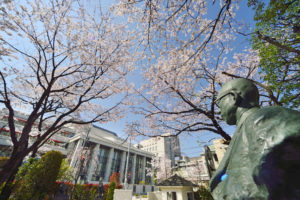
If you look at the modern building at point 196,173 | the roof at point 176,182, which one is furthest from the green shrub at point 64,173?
the modern building at point 196,173

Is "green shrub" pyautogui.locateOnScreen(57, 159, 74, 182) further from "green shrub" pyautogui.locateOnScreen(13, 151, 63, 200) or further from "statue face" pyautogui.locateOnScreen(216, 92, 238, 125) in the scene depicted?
"statue face" pyautogui.locateOnScreen(216, 92, 238, 125)

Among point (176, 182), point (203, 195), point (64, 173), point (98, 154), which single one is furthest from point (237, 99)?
point (98, 154)

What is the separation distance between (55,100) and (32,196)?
5.55m

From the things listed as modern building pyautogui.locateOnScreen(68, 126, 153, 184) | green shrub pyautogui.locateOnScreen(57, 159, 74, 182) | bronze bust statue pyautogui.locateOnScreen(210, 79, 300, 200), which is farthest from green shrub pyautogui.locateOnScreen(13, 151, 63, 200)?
modern building pyautogui.locateOnScreen(68, 126, 153, 184)

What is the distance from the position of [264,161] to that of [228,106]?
28.3 inches

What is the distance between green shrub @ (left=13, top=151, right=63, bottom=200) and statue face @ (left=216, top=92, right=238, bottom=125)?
32.9 ft

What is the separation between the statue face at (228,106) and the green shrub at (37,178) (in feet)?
32.9

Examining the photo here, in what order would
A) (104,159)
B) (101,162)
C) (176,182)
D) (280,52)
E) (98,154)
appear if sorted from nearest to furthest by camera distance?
(280,52) < (176,182) < (98,154) < (101,162) < (104,159)

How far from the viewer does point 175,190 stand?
30.4ft

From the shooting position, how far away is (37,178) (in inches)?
269

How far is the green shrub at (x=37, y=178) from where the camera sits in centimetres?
649

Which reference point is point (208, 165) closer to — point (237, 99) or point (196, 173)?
point (237, 99)

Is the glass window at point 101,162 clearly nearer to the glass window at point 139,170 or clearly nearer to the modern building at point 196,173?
the glass window at point 139,170

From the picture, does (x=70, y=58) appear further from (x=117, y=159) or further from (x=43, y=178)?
(x=117, y=159)
